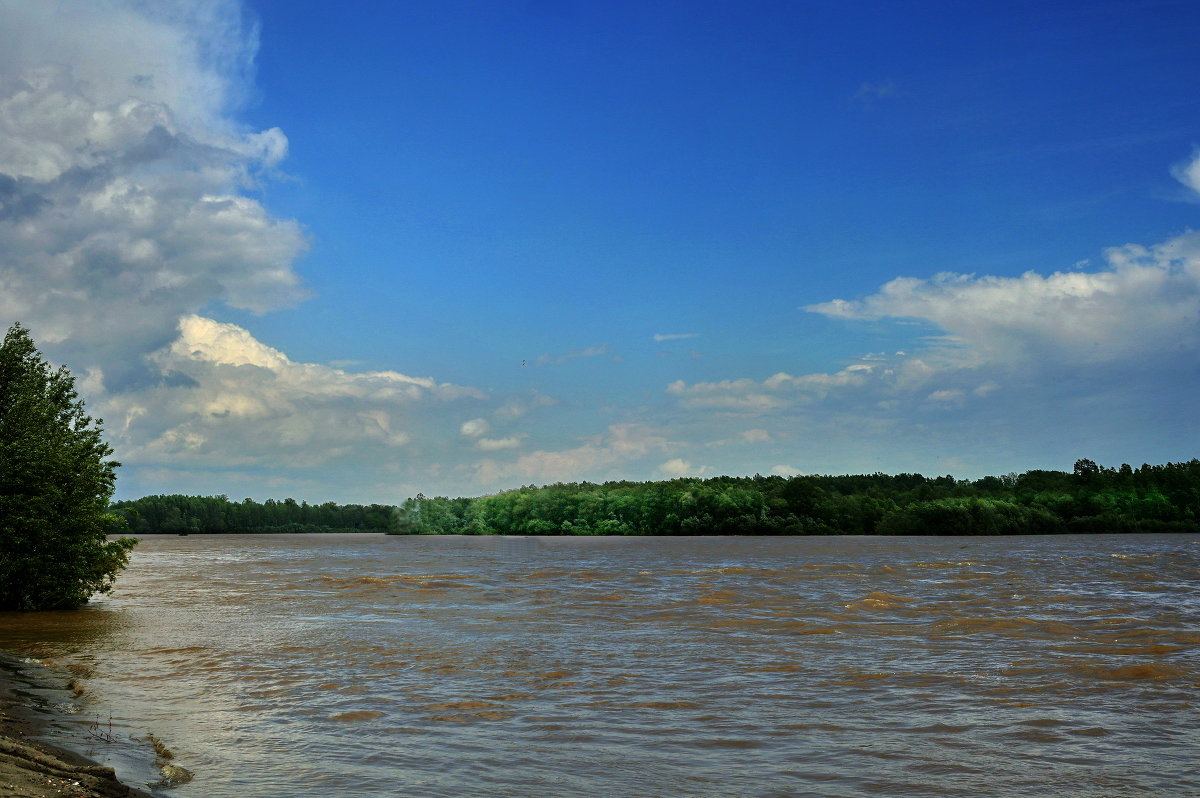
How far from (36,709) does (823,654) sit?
13.0 m

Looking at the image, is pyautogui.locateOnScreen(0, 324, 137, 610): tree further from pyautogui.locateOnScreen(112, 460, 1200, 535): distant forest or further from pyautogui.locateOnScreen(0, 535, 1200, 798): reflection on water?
pyautogui.locateOnScreen(112, 460, 1200, 535): distant forest

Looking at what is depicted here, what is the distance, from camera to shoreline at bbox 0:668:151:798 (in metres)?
7.01

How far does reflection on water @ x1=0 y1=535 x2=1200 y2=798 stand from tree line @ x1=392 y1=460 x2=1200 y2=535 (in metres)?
84.6

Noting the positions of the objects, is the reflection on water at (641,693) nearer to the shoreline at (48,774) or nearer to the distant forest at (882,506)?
the shoreline at (48,774)

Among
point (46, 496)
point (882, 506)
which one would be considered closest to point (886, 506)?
point (882, 506)

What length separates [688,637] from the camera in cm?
2030

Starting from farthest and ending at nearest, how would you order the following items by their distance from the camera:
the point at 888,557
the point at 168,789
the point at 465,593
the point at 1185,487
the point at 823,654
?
the point at 1185,487 → the point at 888,557 → the point at 465,593 → the point at 823,654 → the point at 168,789

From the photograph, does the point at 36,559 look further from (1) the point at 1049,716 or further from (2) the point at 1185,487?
(2) the point at 1185,487

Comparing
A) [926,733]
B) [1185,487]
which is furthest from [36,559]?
[1185,487]

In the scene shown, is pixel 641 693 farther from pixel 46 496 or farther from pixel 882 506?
pixel 882 506

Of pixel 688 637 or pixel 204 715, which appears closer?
pixel 204 715

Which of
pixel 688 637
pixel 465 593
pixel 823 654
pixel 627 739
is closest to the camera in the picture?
pixel 627 739

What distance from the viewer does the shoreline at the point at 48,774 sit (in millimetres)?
7008

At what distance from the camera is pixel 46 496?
26.8 meters
